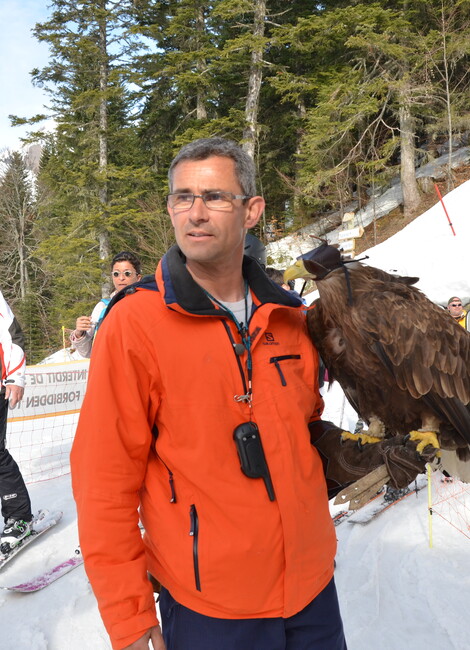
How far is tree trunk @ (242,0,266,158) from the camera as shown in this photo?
18.0m

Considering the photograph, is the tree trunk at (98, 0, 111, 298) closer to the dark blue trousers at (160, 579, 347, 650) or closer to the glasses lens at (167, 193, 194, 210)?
the glasses lens at (167, 193, 194, 210)

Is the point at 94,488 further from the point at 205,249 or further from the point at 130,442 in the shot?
the point at 205,249

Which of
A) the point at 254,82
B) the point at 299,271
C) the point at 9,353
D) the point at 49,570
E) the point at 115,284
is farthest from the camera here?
the point at 254,82

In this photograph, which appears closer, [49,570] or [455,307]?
[49,570]

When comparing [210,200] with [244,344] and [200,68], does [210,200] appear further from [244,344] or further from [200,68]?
[200,68]

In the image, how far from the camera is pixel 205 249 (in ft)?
5.05

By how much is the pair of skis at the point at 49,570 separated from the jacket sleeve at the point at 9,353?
143 cm

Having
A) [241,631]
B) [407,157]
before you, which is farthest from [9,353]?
[407,157]

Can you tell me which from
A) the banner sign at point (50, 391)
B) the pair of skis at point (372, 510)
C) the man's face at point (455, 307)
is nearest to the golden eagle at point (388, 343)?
the pair of skis at point (372, 510)

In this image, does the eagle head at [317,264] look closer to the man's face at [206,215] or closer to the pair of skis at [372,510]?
the man's face at [206,215]

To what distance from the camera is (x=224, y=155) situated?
1.55 meters

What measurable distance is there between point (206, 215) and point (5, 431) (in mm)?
3418

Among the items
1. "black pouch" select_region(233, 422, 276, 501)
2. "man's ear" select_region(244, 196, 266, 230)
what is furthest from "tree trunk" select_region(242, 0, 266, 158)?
"black pouch" select_region(233, 422, 276, 501)

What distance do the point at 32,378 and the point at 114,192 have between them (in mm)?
15678
